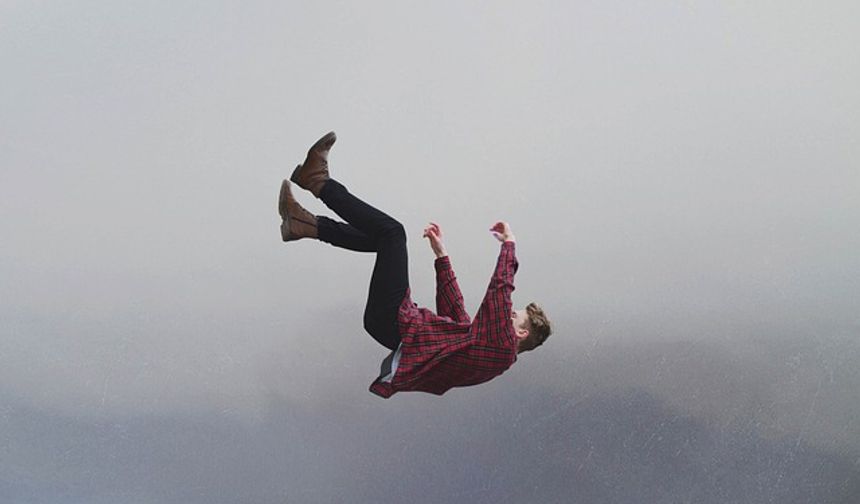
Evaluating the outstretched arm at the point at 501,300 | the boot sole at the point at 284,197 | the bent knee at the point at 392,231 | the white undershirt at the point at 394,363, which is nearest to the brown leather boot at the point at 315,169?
the boot sole at the point at 284,197

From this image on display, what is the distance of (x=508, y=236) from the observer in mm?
4582

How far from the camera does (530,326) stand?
4.81 m

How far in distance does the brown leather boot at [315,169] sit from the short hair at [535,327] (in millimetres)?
1158

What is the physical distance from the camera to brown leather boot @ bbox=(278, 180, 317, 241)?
5.09m

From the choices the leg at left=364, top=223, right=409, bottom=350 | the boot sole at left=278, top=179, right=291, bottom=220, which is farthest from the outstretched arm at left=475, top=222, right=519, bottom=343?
the boot sole at left=278, top=179, right=291, bottom=220

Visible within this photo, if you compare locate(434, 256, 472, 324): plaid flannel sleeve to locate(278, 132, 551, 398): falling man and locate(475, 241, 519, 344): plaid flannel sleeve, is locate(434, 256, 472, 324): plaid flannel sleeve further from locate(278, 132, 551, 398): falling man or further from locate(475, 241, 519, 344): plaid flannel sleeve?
locate(475, 241, 519, 344): plaid flannel sleeve

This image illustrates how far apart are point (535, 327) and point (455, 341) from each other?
39 centimetres

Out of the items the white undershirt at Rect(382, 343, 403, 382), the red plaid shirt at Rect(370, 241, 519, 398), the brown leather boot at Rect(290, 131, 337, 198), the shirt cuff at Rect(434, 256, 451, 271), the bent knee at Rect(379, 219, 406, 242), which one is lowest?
the white undershirt at Rect(382, 343, 403, 382)

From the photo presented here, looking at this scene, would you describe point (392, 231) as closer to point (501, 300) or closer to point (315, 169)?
point (315, 169)

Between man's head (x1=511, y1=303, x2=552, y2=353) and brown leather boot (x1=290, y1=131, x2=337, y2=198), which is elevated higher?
brown leather boot (x1=290, y1=131, x2=337, y2=198)

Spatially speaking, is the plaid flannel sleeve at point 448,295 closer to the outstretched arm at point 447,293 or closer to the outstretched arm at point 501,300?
the outstretched arm at point 447,293

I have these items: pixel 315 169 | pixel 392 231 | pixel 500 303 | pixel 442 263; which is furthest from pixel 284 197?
pixel 500 303

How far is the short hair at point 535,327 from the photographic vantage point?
480 centimetres

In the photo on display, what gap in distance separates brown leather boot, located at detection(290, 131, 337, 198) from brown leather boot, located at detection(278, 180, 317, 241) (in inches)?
5.7
